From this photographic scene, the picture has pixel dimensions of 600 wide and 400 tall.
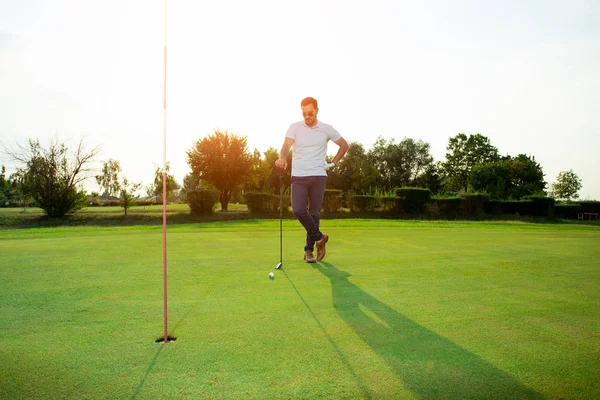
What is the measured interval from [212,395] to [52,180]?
3358 cm

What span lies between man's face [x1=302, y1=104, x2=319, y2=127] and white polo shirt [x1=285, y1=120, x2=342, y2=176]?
0.08 m

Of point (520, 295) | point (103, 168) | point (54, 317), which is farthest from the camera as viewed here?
point (103, 168)

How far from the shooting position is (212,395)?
1687 mm

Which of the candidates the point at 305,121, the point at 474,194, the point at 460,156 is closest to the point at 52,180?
the point at 305,121

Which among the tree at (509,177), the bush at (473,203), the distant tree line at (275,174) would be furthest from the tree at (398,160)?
the bush at (473,203)

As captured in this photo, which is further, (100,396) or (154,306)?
(154,306)

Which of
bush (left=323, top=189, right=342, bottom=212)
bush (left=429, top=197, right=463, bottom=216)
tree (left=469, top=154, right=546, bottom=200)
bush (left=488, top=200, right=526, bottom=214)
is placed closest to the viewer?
bush (left=323, top=189, right=342, bottom=212)

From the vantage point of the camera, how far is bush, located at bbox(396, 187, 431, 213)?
2825 centimetres

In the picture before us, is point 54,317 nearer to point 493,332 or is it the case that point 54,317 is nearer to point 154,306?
point 154,306

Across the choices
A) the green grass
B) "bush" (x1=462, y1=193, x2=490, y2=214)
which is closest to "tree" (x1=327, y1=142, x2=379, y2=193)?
"bush" (x1=462, y1=193, x2=490, y2=214)

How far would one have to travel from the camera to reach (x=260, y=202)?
28359mm

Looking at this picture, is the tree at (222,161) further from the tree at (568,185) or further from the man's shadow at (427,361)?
the tree at (568,185)

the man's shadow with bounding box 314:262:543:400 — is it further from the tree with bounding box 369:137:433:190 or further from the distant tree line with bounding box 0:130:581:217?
the tree with bounding box 369:137:433:190

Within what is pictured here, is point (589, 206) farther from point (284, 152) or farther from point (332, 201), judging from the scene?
point (284, 152)
